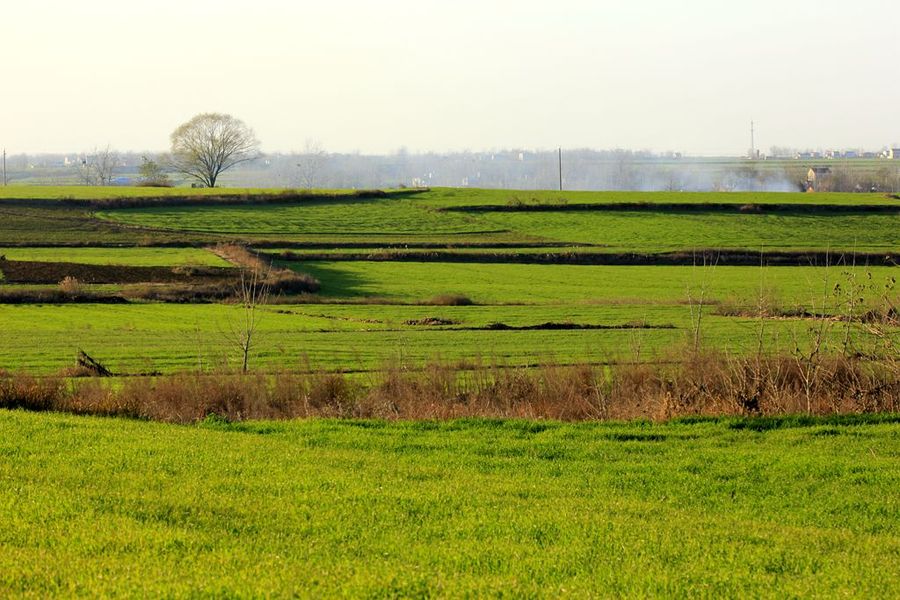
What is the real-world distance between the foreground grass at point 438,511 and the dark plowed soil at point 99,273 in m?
33.4

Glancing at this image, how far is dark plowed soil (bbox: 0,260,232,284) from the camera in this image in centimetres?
4559

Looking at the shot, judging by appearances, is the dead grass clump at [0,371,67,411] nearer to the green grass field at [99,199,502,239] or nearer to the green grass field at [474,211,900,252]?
the green grass field at [474,211,900,252]

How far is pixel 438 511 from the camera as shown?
908 centimetres

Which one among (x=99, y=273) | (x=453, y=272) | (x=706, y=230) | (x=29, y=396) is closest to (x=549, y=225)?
(x=706, y=230)

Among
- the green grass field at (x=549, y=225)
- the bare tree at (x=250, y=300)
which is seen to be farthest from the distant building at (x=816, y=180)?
the bare tree at (x=250, y=300)

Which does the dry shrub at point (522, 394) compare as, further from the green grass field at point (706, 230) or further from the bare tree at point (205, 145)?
the bare tree at point (205, 145)

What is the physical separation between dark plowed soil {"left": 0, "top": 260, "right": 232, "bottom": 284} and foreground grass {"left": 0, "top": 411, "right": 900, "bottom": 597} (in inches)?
1314

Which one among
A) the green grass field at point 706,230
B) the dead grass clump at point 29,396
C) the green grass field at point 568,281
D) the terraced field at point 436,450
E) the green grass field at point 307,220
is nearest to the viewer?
the terraced field at point 436,450

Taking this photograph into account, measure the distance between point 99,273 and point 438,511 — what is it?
41529mm

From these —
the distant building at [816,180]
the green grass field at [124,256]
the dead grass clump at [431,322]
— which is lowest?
the dead grass clump at [431,322]

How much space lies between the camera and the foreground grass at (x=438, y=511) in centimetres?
698

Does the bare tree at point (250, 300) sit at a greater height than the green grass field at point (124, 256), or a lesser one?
lesser

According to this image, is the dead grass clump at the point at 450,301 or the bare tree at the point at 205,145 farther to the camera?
the bare tree at the point at 205,145

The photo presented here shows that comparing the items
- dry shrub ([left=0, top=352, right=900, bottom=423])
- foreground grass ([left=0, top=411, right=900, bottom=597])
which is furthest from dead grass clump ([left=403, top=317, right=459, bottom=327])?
foreground grass ([left=0, top=411, right=900, bottom=597])
